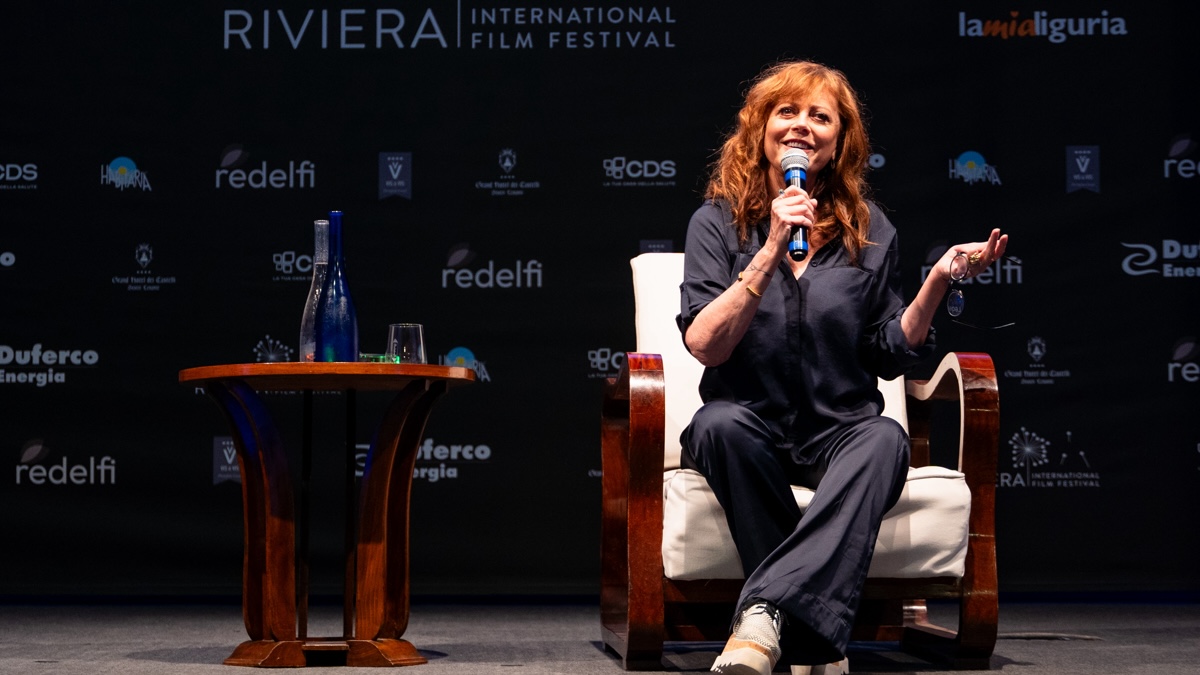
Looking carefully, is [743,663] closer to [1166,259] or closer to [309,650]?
[309,650]

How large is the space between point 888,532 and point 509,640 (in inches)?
42.4

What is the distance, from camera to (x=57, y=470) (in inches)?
151

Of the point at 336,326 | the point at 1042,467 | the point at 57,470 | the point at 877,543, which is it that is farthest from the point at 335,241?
the point at 1042,467

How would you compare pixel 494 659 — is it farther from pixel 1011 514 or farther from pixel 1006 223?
pixel 1006 223

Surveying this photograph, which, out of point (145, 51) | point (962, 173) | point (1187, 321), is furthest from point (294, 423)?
point (1187, 321)

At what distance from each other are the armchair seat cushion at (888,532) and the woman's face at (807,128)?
0.63m

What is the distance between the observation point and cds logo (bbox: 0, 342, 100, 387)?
3861 mm

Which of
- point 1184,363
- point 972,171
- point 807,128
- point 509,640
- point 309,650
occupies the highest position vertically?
point 972,171

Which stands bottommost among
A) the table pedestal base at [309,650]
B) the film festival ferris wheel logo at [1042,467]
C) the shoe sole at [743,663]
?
the table pedestal base at [309,650]

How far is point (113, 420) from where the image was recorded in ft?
12.7

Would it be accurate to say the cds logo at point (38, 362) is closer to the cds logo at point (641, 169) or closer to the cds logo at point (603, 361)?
the cds logo at point (603, 361)

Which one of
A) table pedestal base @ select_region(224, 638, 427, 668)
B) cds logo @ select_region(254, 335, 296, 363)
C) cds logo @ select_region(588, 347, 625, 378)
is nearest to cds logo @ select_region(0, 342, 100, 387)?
cds logo @ select_region(254, 335, 296, 363)

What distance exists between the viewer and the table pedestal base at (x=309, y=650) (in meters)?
2.34

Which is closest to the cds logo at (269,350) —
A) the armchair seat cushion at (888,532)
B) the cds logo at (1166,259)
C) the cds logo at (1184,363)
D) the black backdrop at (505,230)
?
the black backdrop at (505,230)
